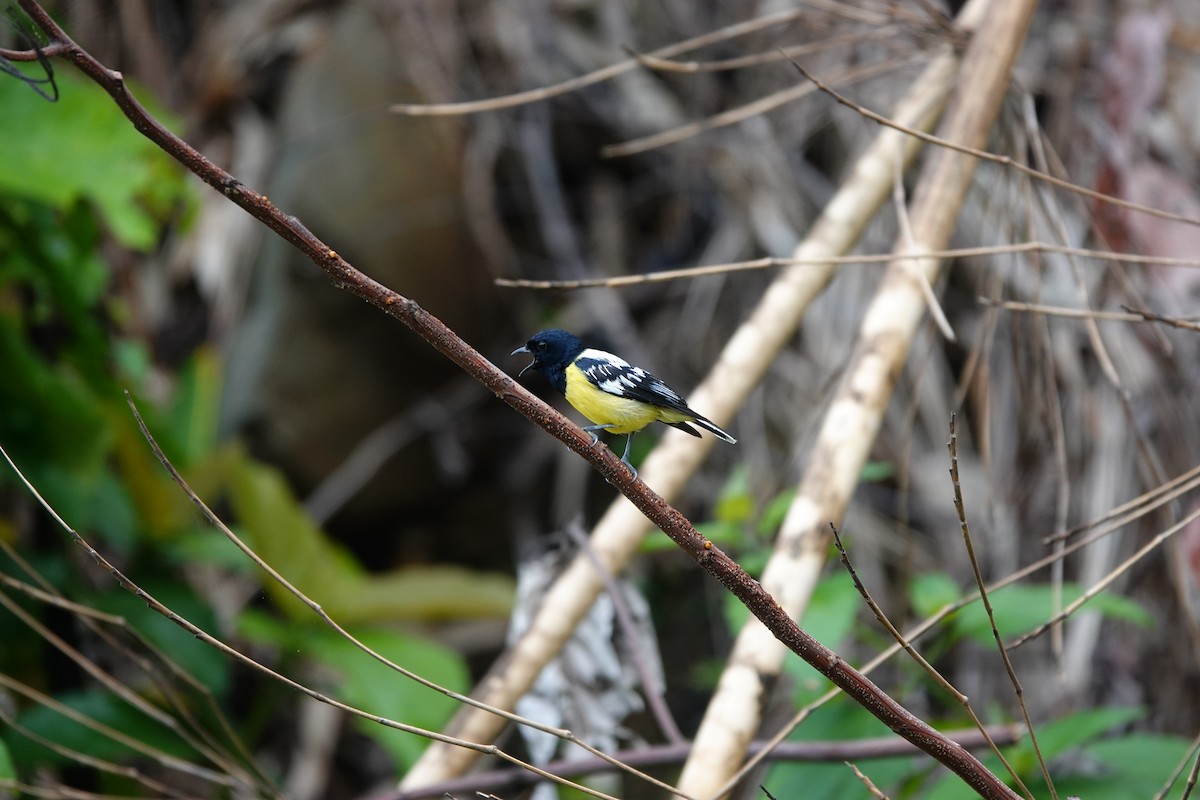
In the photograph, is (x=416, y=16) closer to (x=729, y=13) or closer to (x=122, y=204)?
(x=729, y=13)

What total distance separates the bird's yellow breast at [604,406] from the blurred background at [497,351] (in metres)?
0.28

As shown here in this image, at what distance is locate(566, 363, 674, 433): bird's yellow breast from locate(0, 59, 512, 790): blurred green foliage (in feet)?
3.00

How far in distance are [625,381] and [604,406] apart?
62mm

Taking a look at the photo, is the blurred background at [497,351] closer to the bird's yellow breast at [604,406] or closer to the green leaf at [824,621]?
the green leaf at [824,621]

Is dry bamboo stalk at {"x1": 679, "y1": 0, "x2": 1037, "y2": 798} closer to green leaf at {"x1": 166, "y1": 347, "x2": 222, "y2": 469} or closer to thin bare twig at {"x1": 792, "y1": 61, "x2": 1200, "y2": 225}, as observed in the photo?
thin bare twig at {"x1": 792, "y1": 61, "x2": 1200, "y2": 225}

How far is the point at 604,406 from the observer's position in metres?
1.76

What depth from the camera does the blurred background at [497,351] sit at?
105 inches

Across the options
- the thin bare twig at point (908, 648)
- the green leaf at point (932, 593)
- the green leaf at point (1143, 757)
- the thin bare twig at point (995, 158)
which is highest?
the thin bare twig at point (995, 158)

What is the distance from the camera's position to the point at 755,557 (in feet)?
7.34

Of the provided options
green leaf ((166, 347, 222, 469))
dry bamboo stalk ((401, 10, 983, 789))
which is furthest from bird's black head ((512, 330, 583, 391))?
green leaf ((166, 347, 222, 469))

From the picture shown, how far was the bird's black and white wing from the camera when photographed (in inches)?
66.4

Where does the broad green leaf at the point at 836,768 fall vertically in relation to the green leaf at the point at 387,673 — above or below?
above

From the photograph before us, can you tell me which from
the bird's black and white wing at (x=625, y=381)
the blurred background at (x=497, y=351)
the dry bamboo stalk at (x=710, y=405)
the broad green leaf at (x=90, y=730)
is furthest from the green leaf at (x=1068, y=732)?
the broad green leaf at (x=90, y=730)

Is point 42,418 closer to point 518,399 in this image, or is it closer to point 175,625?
point 175,625
